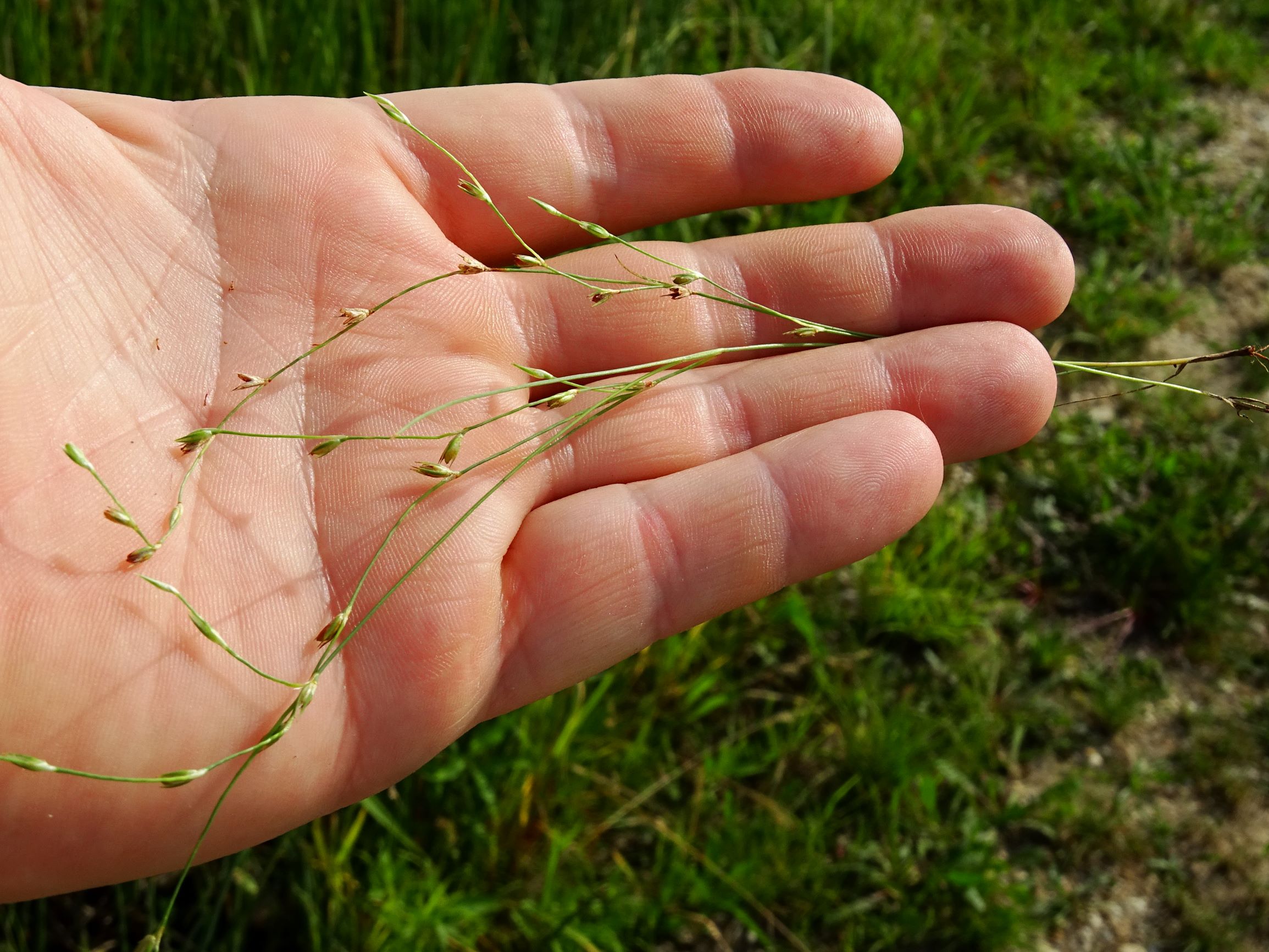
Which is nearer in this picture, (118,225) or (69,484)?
(69,484)

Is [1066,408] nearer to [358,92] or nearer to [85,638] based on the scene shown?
[358,92]

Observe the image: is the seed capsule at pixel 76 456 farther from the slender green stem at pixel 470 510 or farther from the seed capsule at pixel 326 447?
the slender green stem at pixel 470 510

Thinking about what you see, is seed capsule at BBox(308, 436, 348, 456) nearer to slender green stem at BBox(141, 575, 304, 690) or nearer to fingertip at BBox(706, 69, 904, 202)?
slender green stem at BBox(141, 575, 304, 690)

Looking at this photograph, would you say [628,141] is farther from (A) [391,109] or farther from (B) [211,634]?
(B) [211,634]

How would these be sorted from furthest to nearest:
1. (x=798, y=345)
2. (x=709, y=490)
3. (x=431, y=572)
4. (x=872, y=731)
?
(x=872, y=731) < (x=798, y=345) < (x=709, y=490) < (x=431, y=572)

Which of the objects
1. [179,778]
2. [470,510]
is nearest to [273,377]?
[470,510]

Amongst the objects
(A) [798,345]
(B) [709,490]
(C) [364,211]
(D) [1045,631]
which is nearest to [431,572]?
(B) [709,490]
